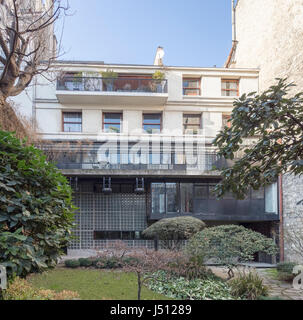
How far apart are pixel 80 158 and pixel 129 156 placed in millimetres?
2490

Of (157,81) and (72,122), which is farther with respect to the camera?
(72,122)

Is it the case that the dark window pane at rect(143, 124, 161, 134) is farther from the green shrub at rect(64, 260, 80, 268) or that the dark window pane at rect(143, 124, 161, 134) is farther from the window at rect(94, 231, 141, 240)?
the green shrub at rect(64, 260, 80, 268)

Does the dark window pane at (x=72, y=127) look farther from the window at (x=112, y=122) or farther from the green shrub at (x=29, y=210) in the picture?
the green shrub at (x=29, y=210)

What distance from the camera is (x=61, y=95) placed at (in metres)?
16.3

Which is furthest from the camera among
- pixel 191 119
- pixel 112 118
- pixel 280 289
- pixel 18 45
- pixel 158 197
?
pixel 191 119

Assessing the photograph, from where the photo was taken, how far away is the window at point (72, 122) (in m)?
17.1

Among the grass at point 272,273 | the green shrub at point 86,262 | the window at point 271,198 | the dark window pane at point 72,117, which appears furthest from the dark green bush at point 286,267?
the dark window pane at point 72,117

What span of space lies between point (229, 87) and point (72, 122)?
30.8 feet

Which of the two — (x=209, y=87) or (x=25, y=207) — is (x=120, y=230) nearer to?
(x=209, y=87)

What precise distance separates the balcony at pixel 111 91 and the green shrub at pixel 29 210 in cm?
1225

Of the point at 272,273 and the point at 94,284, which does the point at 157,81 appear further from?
the point at 94,284

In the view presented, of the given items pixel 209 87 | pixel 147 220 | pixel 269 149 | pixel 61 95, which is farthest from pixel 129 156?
pixel 269 149

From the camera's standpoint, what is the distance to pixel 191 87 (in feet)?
59.4

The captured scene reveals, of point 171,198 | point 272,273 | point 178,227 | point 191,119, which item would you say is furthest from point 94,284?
point 191,119
